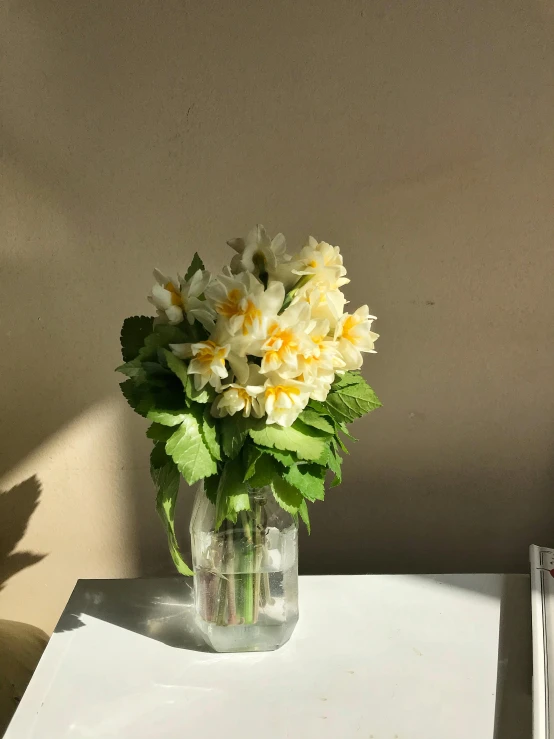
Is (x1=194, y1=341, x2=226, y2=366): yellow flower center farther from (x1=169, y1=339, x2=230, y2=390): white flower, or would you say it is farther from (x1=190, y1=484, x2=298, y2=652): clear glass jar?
(x1=190, y1=484, x2=298, y2=652): clear glass jar

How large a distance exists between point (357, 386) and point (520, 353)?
433 mm

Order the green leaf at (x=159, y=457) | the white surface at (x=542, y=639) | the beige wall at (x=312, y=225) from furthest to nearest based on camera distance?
the beige wall at (x=312, y=225), the green leaf at (x=159, y=457), the white surface at (x=542, y=639)

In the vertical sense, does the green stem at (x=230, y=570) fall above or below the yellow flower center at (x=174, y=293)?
below

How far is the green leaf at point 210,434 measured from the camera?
0.86 meters

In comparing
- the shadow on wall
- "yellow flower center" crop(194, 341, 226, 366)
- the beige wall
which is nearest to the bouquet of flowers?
"yellow flower center" crop(194, 341, 226, 366)

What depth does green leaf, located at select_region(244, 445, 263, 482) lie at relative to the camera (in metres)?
0.86

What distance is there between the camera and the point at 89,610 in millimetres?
1071

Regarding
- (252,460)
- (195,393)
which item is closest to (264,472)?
(252,460)

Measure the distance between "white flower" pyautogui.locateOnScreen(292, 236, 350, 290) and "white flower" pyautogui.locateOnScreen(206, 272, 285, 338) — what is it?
0.05 metres

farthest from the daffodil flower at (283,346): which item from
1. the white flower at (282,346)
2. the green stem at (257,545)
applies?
the green stem at (257,545)

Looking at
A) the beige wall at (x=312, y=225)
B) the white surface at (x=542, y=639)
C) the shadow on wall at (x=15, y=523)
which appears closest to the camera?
the white surface at (x=542, y=639)

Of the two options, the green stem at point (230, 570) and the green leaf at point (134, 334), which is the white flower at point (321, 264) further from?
the green stem at point (230, 570)

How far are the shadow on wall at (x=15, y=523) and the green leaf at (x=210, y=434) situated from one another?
556 millimetres

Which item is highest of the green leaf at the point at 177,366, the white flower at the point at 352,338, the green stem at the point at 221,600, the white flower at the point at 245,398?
the white flower at the point at 352,338
